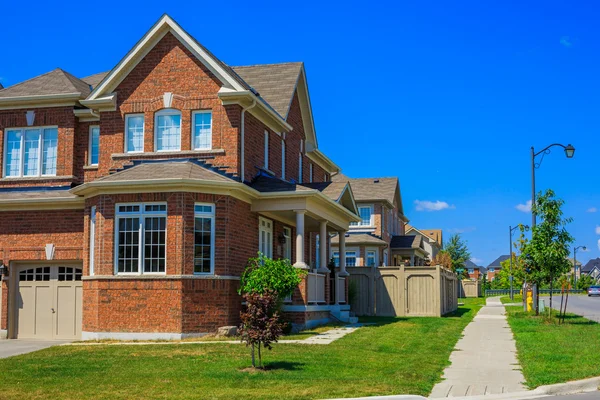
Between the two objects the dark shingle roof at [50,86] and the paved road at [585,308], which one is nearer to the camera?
the dark shingle roof at [50,86]

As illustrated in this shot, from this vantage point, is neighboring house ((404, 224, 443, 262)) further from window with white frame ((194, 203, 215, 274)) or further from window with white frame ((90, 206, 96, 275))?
window with white frame ((90, 206, 96, 275))

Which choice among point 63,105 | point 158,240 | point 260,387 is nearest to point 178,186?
point 158,240

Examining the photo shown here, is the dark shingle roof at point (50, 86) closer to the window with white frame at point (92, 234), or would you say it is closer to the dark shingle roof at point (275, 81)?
the window with white frame at point (92, 234)

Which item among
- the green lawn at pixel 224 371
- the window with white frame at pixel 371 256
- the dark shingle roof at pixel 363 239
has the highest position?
the dark shingle roof at pixel 363 239

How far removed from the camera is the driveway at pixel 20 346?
18.2m

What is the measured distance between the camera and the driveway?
1822 cm

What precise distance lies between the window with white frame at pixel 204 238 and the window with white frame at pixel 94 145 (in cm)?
608

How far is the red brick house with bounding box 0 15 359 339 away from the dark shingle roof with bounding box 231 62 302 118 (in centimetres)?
7

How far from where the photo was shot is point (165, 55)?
22.6m

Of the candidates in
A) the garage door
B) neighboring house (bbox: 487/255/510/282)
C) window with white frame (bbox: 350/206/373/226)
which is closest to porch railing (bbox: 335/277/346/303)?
the garage door

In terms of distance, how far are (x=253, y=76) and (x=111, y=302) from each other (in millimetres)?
11977

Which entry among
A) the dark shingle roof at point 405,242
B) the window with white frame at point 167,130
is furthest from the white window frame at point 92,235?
the dark shingle roof at point 405,242

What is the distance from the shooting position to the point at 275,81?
2805 centimetres

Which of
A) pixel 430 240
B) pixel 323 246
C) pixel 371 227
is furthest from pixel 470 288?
pixel 323 246
